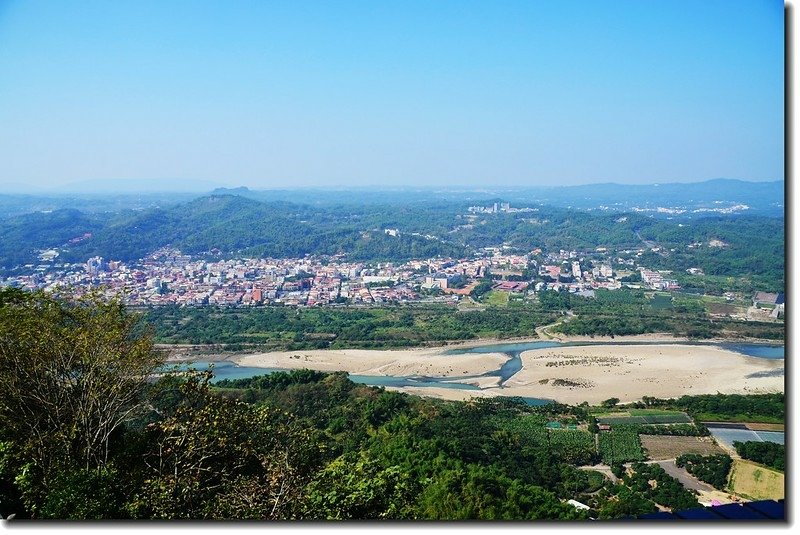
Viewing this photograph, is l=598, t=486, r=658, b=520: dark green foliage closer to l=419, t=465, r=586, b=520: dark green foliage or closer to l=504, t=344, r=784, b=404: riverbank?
l=419, t=465, r=586, b=520: dark green foliage

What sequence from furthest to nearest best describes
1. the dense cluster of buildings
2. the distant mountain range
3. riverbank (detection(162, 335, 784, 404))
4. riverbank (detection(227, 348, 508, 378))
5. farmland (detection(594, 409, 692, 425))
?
the distant mountain range
the dense cluster of buildings
riverbank (detection(227, 348, 508, 378))
riverbank (detection(162, 335, 784, 404))
farmland (detection(594, 409, 692, 425))

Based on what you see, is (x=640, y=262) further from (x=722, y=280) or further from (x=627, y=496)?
(x=627, y=496)

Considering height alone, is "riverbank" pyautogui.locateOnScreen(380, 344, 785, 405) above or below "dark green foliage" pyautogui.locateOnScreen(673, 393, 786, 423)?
below

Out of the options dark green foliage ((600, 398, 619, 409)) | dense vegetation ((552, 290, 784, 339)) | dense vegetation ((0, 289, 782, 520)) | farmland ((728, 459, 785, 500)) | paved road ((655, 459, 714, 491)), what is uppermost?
dense vegetation ((0, 289, 782, 520))

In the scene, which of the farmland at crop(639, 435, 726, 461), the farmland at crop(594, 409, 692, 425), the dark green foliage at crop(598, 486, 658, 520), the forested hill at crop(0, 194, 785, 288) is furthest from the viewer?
the forested hill at crop(0, 194, 785, 288)

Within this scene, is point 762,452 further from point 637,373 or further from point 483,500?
point 483,500

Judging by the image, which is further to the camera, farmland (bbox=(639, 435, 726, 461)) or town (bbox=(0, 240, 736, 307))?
town (bbox=(0, 240, 736, 307))

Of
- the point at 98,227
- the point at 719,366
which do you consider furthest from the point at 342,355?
the point at 98,227

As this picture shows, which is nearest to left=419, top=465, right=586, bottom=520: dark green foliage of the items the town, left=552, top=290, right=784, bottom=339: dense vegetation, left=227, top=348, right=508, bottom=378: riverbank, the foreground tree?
the foreground tree
